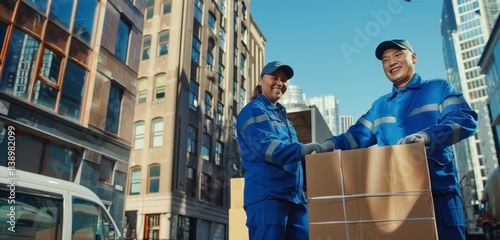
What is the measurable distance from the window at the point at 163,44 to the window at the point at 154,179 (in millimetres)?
8547

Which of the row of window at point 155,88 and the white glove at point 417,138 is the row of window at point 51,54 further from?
the white glove at point 417,138

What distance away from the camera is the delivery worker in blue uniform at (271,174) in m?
3.09

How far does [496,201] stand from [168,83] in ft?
68.2

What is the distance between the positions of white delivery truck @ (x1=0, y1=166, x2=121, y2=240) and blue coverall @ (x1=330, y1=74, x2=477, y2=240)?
13.4 feet

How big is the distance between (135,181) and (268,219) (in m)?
24.4

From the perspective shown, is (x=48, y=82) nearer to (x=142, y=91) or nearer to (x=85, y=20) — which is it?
(x=85, y=20)

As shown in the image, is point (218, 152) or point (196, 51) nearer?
point (196, 51)

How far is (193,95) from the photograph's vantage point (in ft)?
95.9

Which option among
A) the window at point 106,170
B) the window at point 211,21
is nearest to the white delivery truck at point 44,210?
the window at point 106,170

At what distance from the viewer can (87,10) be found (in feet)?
50.7

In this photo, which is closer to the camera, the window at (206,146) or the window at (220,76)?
the window at (206,146)

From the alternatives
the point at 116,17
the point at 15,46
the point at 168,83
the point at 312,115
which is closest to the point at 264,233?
the point at 312,115

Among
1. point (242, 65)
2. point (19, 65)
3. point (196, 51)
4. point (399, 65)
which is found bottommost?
point (399, 65)

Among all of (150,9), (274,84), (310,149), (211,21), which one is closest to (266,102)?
(274,84)
